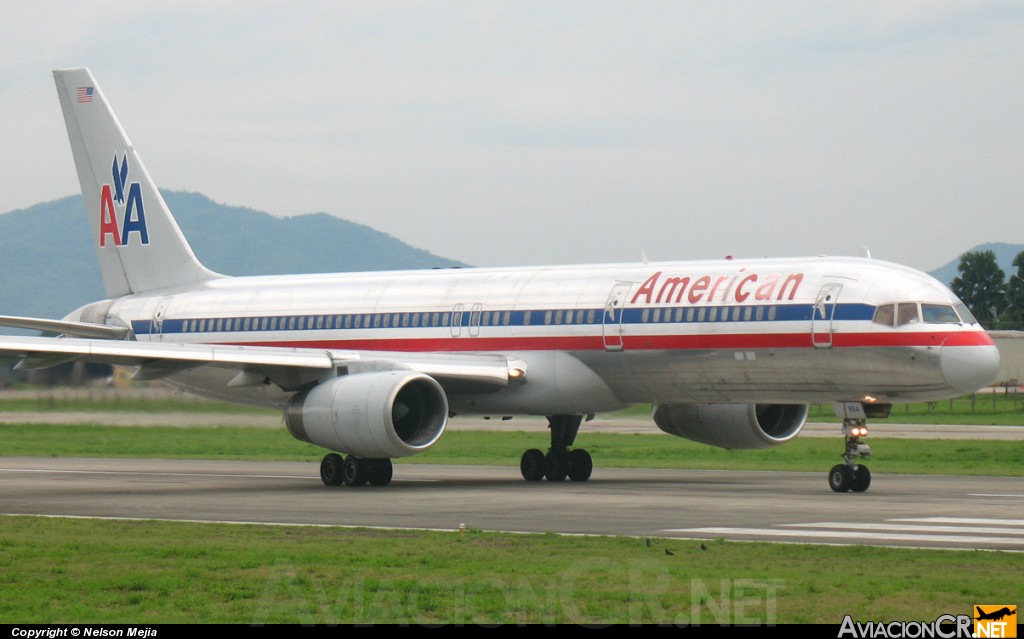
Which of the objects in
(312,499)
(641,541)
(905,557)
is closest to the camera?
(905,557)

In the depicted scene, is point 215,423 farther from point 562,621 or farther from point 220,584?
point 562,621

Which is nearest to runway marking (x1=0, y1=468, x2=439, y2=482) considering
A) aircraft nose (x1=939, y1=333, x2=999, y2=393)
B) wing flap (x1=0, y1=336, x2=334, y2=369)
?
wing flap (x1=0, y1=336, x2=334, y2=369)

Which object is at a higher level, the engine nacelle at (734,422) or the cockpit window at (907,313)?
the cockpit window at (907,313)

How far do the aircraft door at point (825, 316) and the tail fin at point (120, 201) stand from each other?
55.1 ft

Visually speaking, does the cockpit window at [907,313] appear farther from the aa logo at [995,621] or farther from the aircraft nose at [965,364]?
the aa logo at [995,621]

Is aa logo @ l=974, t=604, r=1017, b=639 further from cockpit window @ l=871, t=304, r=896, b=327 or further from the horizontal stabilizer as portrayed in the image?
the horizontal stabilizer

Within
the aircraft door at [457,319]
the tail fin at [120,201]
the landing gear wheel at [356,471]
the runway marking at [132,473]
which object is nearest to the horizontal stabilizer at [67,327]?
the tail fin at [120,201]

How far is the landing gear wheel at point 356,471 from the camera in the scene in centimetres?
2833

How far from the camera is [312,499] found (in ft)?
81.0

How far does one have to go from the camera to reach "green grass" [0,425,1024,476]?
36.3 m

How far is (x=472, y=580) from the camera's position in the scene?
44.2 feet

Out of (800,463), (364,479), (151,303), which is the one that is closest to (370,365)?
(364,479)

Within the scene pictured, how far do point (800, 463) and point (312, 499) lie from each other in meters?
15.5

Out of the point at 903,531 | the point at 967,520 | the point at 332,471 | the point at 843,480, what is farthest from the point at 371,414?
the point at 903,531
